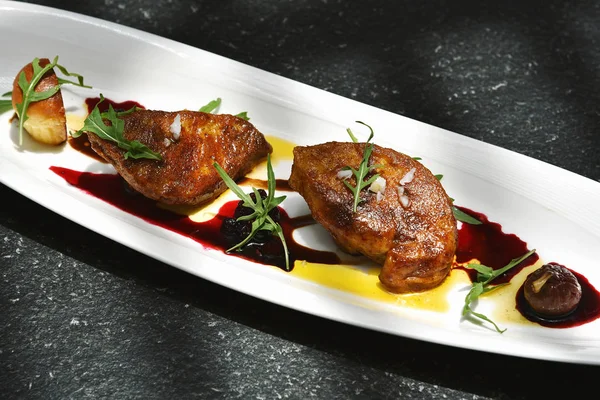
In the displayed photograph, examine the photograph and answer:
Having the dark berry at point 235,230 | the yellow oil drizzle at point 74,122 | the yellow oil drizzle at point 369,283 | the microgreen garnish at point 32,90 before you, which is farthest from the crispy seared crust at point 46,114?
the yellow oil drizzle at point 369,283

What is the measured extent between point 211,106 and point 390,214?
50.2 inches

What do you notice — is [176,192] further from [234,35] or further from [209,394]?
[234,35]

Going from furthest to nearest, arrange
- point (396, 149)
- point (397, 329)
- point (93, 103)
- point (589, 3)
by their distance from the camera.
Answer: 1. point (589, 3)
2. point (93, 103)
3. point (396, 149)
4. point (397, 329)

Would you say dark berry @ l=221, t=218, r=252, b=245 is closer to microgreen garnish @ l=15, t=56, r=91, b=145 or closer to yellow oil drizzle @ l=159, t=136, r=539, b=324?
yellow oil drizzle @ l=159, t=136, r=539, b=324

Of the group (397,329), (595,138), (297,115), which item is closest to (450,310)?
(397,329)

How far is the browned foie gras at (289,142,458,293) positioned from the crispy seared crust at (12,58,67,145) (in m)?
1.32

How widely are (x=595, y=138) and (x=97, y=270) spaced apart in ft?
9.70

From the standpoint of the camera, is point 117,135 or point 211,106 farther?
point 211,106

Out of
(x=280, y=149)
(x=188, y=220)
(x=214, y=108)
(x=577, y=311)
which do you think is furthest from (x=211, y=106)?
(x=577, y=311)

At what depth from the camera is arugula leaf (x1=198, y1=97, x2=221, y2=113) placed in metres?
4.13

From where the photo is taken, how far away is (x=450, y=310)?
3393 mm

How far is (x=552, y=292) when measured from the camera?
10.8ft

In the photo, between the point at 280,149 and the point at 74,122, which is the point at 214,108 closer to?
the point at 280,149

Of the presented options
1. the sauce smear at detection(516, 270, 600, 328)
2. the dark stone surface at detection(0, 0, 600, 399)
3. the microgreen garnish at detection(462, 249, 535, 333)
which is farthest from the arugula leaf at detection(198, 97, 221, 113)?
the sauce smear at detection(516, 270, 600, 328)
